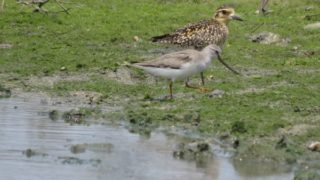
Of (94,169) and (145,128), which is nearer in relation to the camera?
(94,169)

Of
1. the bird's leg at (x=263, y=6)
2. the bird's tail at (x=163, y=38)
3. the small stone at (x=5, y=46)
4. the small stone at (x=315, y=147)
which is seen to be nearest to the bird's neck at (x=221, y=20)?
the bird's tail at (x=163, y=38)

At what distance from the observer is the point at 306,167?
32.4 ft

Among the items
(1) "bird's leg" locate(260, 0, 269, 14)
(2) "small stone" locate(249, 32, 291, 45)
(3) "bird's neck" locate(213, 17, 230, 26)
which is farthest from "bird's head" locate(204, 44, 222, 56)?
(1) "bird's leg" locate(260, 0, 269, 14)

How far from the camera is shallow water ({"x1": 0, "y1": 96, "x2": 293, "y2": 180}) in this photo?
9.55 meters

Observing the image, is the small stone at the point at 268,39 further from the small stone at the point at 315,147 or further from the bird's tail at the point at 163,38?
the small stone at the point at 315,147

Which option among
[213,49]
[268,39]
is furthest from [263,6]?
[213,49]

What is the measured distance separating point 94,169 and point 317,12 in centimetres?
1249

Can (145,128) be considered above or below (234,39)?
below

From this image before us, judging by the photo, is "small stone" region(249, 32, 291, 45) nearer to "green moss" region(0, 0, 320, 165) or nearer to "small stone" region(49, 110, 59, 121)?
"green moss" region(0, 0, 320, 165)

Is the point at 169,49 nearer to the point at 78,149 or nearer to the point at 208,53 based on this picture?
the point at 208,53

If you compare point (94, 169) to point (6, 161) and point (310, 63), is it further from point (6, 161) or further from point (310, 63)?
point (310, 63)

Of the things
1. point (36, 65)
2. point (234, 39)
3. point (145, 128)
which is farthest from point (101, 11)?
point (145, 128)

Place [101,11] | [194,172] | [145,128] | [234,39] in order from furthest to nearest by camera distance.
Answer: [101,11] < [234,39] < [145,128] < [194,172]

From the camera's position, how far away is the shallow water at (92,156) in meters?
9.55
